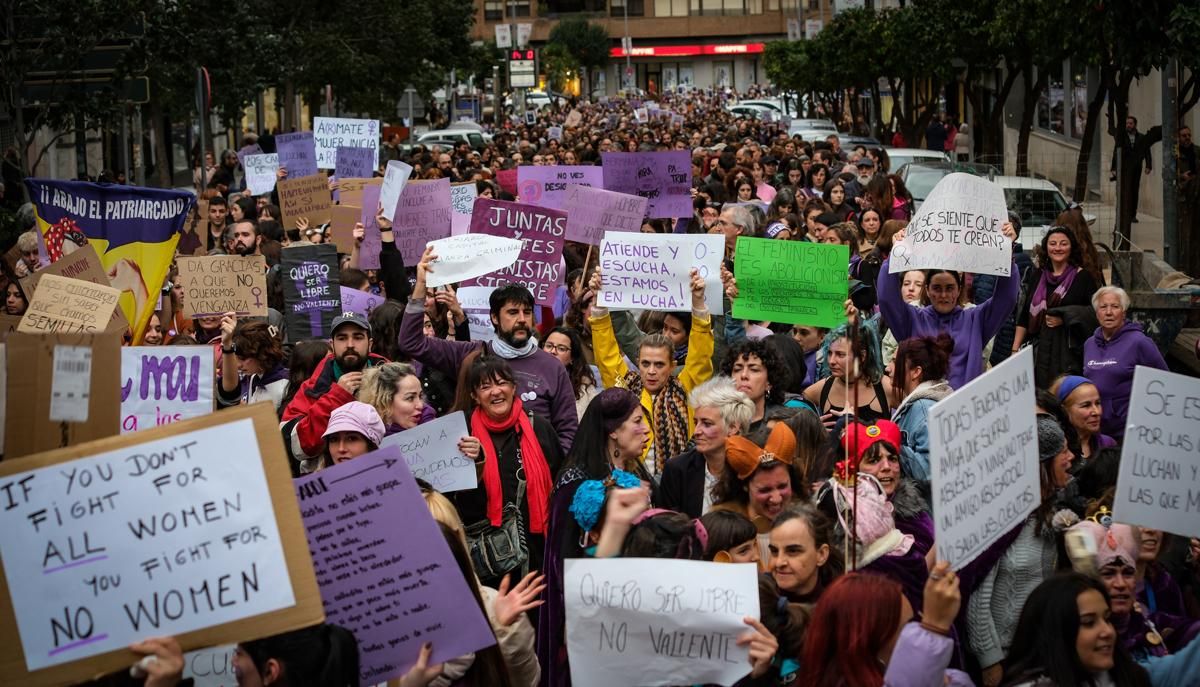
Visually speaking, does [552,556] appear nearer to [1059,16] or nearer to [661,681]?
[661,681]

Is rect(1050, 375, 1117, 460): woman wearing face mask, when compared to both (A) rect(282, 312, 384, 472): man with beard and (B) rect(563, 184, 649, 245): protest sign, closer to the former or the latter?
(A) rect(282, 312, 384, 472): man with beard

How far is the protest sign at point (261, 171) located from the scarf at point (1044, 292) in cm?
1183

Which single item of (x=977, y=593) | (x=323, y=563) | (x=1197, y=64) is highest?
(x=1197, y=64)

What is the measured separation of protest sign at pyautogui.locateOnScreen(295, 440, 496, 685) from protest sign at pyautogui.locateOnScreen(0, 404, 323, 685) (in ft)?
2.23

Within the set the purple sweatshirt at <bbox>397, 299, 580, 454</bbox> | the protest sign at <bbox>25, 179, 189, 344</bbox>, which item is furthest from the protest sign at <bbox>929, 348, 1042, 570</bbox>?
the protest sign at <bbox>25, 179, 189, 344</bbox>

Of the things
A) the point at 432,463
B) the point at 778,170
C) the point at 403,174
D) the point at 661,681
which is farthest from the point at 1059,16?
the point at 661,681

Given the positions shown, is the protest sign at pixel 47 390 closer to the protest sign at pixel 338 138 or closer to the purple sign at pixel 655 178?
the purple sign at pixel 655 178

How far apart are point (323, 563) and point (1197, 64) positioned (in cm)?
1083

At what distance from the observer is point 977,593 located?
18.4ft

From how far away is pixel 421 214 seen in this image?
1255 centimetres

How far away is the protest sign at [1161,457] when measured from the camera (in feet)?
17.1

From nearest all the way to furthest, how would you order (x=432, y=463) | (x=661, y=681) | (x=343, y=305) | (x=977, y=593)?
(x=661, y=681), (x=977, y=593), (x=432, y=463), (x=343, y=305)

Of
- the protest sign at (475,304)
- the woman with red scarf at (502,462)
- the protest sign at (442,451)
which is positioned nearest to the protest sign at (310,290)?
the protest sign at (475,304)

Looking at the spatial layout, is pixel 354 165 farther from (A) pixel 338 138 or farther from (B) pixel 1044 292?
(B) pixel 1044 292
